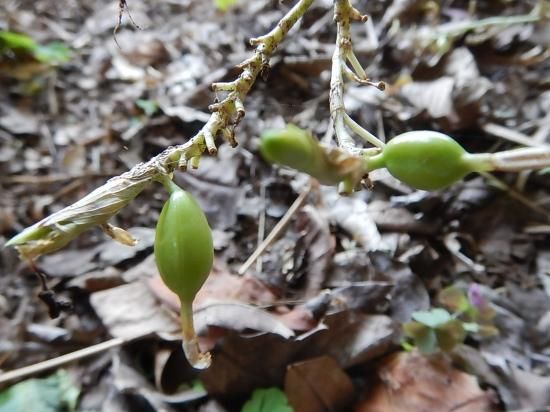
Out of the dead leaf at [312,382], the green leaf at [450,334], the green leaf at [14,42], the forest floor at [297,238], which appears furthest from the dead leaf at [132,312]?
the green leaf at [14,42]

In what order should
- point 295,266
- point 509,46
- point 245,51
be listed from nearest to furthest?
point 295,266 < point 509,46 < point 245,51

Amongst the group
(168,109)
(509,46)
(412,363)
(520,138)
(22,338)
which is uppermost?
(509,46)

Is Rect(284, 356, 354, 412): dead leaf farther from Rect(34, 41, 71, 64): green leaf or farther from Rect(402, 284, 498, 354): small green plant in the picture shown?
Rect(34, 41, 71, 64): green leaf

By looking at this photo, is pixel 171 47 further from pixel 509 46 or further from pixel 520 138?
pixel 520 138

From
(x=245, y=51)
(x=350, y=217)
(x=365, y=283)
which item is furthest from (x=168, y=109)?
(x=365, y=283)

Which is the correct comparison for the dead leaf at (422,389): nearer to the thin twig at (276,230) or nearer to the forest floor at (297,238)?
the forest floor at (297,238)

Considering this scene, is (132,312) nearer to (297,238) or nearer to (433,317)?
(297,238)

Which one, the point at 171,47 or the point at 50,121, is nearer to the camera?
the point at 50,121
